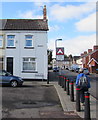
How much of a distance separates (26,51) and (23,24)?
4062 millimetres

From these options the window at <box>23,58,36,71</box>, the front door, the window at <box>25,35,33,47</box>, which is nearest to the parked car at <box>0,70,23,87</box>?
the front door

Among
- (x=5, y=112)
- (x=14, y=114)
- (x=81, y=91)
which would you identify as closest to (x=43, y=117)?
(x=14, y=114)

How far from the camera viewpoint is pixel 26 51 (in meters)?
23.7

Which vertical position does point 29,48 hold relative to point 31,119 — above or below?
above

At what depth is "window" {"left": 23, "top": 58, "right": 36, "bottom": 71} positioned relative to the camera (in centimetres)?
2378

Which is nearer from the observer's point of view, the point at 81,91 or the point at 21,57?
the point at 81,91

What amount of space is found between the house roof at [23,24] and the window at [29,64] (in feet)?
13.1

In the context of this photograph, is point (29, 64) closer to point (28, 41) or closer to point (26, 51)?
point (26, 51)

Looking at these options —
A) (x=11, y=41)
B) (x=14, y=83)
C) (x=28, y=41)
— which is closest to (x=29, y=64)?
(x=28, y=41)

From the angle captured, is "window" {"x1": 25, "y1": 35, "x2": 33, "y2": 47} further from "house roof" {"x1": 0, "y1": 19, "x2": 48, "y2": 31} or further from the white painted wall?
"house roof" {"x1": 0, "y1": 19, "x2": 48, "y2": 31}

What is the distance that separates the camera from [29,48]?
77.6 ft

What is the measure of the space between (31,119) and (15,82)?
10.4 meters

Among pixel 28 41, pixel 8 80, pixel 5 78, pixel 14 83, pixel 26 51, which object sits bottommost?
pixel 14 83

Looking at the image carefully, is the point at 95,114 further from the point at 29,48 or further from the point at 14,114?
the point at 29,48
